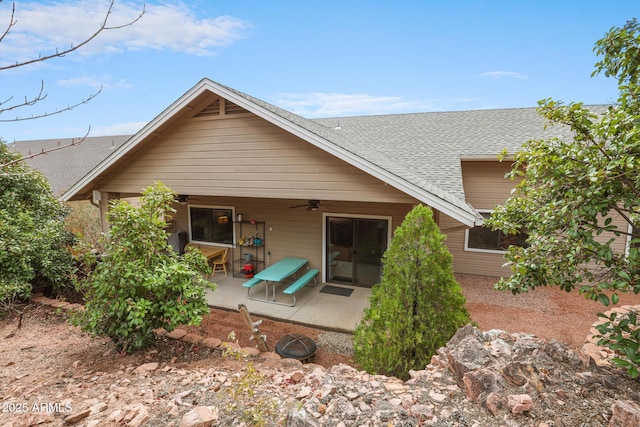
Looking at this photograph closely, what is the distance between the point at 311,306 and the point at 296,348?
246 centimetres

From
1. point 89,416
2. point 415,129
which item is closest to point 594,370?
point 89,416

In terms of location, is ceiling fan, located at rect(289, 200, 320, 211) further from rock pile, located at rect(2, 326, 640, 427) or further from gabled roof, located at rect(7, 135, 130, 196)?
gabled roof, located at rect(7, 135, 130, 196)

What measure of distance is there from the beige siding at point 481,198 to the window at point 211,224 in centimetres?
679

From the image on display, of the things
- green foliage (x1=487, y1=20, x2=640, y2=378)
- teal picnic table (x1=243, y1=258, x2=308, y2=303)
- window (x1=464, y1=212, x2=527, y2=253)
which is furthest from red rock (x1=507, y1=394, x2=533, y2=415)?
window (x1=464, y1=212, x2=527, y2=253)

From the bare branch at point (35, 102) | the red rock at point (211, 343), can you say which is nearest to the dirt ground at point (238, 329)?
the red rock at point (211, 343)

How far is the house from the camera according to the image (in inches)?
235

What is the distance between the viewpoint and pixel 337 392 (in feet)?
8.69

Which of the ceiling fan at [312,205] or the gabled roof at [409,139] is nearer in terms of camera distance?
the gabled roof at [409,139]

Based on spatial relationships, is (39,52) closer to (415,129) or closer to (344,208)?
(344,208)

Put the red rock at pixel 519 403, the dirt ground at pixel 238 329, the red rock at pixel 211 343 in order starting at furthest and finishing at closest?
the red rock at pixel 211 343
the dirt ground at pixel 238 329
the red rock at pixel 519 403

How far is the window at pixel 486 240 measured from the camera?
9.12 metres

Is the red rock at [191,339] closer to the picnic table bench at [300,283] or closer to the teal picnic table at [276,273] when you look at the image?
the picnic table bench at [300,283]

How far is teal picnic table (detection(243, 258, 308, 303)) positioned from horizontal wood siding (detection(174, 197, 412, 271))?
401 millimetres

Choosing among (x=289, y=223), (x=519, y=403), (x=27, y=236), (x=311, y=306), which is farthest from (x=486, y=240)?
(x=27, y=236)
